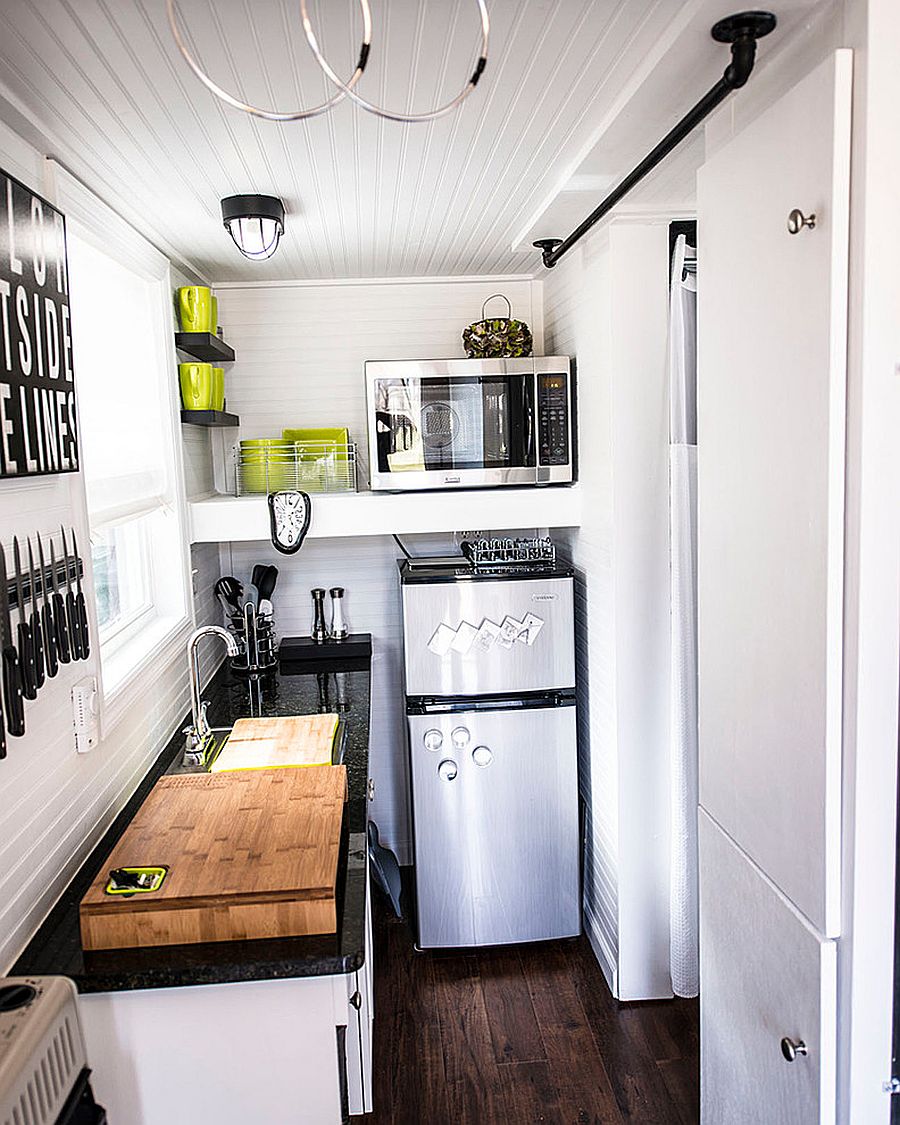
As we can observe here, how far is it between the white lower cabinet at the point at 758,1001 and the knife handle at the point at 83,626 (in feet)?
4.31

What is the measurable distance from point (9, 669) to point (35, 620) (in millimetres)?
146

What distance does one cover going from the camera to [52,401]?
5.95 ft

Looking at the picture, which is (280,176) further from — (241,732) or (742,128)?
(241,732)

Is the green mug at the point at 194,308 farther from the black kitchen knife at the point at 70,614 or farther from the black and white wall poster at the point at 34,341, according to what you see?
the black kitchen knife at the point at 70,614

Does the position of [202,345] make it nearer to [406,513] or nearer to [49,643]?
[406,513]

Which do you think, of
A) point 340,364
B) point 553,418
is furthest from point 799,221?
point 340,364

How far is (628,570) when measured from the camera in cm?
275

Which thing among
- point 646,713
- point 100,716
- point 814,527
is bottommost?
point 646,713

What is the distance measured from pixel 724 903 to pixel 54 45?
1899mm

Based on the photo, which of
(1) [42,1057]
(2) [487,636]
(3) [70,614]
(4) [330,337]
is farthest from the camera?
(4) [330,337]

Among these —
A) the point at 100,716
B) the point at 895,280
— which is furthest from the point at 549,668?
the point at 895,280

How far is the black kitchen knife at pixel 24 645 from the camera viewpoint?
1624mm

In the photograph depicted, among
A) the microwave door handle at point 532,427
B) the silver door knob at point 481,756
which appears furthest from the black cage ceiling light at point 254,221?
the silver door knob at point 481,756

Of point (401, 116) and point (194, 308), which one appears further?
point (194, 308)
